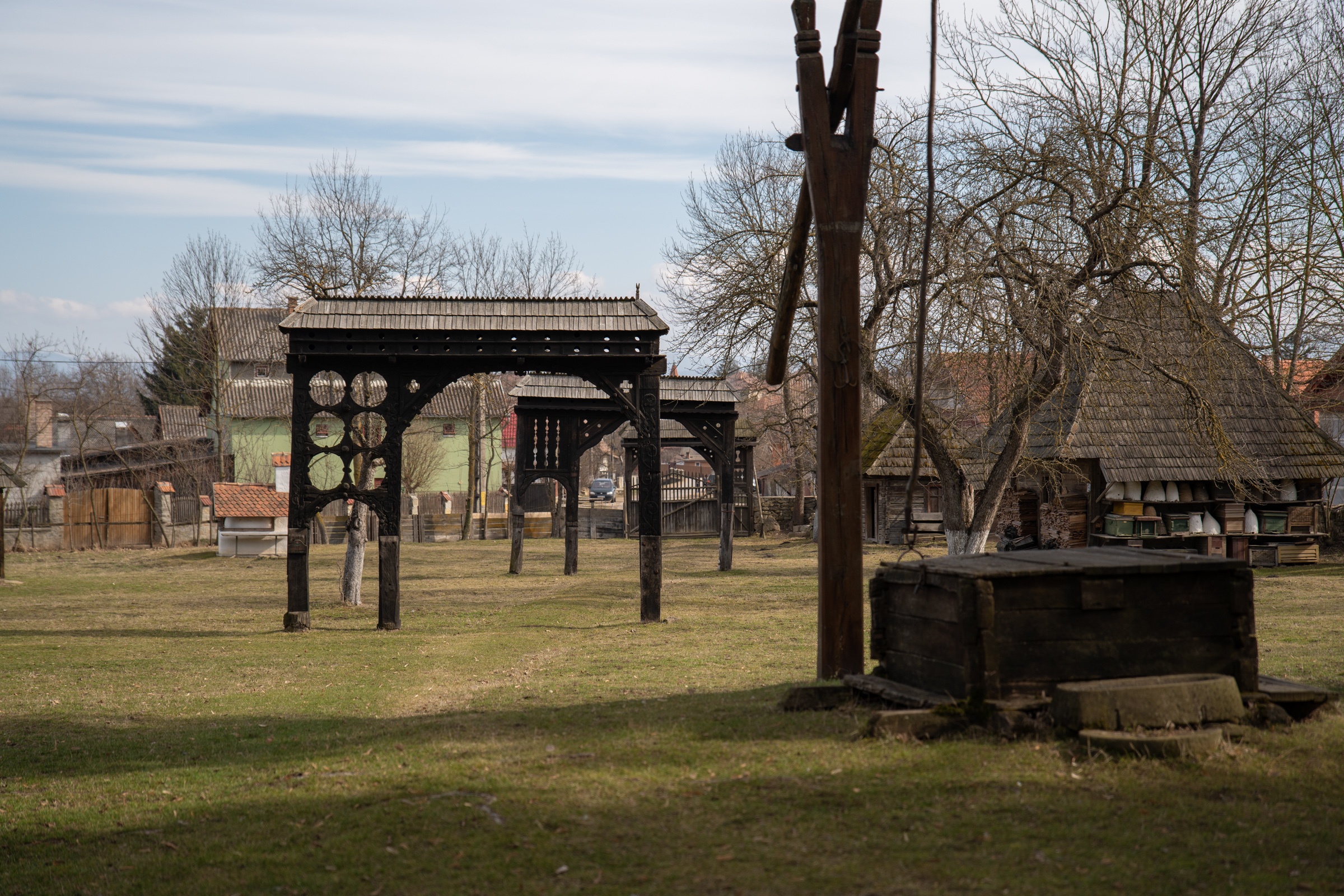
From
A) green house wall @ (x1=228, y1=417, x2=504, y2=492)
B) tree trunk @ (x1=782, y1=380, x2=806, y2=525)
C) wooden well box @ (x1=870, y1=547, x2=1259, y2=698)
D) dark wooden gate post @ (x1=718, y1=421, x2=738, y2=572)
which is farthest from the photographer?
green house wall @ (x1=228, y1=417, x2=504, y2=492)

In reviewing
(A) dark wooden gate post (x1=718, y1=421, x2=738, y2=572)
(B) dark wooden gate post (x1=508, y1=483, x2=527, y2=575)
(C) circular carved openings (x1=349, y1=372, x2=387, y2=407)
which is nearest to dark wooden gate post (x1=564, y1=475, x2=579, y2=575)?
(B) dark wooden gate post (x1=508, y1=483, x2=527, y2=575)

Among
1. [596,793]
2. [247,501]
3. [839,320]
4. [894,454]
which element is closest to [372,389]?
[247,501]

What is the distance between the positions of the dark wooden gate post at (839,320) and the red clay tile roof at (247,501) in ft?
80.8

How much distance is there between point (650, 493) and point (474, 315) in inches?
141

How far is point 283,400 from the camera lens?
45375 mm

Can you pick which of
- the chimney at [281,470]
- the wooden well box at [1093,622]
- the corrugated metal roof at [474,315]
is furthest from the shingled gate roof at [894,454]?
the chimney at [281,470]

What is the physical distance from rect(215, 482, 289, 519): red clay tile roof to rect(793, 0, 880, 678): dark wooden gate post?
24.6m

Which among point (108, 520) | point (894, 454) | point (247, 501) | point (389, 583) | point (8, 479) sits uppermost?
point (894, 454)

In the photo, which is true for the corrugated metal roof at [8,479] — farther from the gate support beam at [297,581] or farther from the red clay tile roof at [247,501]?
the gate support beam at [297,581]

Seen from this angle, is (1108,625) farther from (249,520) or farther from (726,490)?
(249,520)

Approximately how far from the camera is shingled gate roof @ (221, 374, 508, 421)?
1622 inches

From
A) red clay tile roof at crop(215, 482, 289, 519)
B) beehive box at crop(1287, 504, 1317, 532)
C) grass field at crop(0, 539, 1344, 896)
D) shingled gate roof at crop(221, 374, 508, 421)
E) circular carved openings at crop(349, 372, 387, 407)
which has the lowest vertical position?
grass field at crop(0, 539, 1344, 896)

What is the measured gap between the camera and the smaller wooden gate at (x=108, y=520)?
3164cm

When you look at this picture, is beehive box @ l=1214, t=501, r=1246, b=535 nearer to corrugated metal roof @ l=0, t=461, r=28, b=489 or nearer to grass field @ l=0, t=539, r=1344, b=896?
grass field @ l=0, t=539, r=1344, b=896
